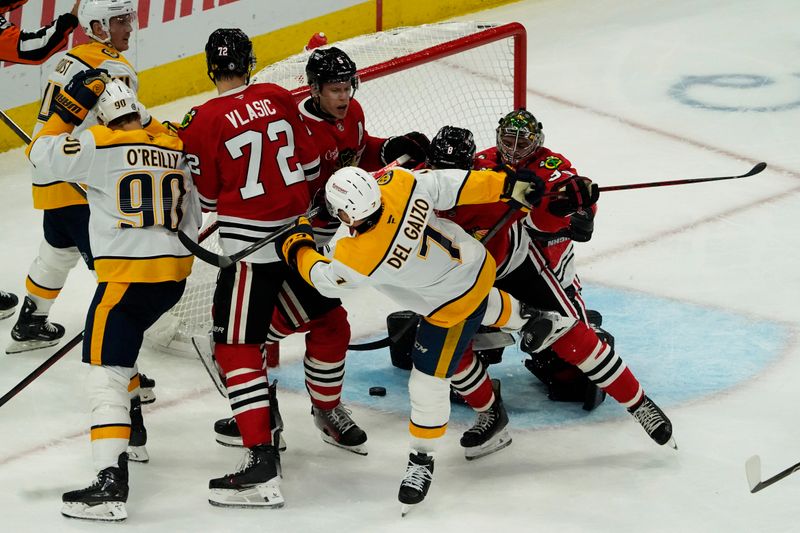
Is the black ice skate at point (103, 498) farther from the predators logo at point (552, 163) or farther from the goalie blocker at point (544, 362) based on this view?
the predators logo at point (552, 163)

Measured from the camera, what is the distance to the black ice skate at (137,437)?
4.22m

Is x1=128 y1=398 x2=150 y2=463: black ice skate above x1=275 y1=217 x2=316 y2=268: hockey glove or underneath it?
underneath

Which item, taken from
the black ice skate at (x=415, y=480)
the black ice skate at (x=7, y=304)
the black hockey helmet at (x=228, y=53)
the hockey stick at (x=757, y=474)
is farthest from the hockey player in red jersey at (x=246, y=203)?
the black ice skate at (x=7, y=304)

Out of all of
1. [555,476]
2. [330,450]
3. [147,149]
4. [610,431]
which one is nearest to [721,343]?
[610,431]

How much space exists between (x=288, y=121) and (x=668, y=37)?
453 cm

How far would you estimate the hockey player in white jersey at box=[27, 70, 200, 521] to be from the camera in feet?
12.7

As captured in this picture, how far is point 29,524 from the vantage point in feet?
12.7

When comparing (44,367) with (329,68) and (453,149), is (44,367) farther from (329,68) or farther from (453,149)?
(453,149)

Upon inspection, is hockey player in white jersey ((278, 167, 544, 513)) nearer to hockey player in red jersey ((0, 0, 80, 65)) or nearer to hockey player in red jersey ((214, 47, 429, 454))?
hockey player in red jersey ((214, 47, 429, 454))

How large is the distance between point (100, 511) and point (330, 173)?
4.02 ft

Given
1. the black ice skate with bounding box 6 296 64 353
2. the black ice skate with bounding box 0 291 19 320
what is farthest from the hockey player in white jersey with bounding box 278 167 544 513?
the black ice skate with bounding box 0 291 19 320

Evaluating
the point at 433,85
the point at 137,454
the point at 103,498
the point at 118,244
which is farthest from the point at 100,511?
the point at 433,85

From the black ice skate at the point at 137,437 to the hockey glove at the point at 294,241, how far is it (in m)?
0.75

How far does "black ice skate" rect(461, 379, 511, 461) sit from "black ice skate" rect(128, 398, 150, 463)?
3.27 ft
